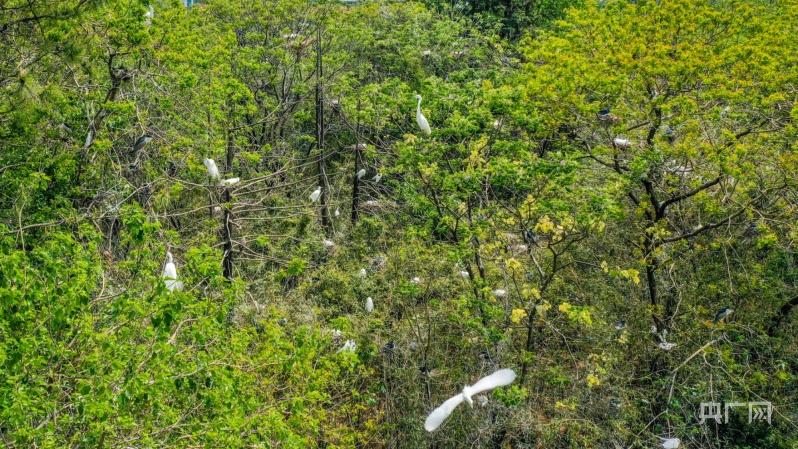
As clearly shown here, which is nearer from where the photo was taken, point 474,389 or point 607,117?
point 474,389

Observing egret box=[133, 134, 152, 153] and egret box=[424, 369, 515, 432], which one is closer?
egret box=[424, 369, 515, 432]

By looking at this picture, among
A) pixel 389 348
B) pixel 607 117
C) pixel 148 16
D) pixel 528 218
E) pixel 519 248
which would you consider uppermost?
pixel 148 16

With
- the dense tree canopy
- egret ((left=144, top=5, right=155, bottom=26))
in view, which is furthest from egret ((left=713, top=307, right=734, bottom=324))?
egret ((left=144, top=5, right=155, bottom=26))

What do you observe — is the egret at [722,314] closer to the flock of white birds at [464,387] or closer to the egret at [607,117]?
the flock of white birds at [464,387]

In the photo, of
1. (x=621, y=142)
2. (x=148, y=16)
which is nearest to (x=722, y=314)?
(x=621, y=142)

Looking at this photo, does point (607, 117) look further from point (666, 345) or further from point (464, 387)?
point (464, 387)

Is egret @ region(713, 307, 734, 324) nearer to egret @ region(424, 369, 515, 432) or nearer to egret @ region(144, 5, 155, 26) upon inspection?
egret @ region(424, 369, 515, 432)

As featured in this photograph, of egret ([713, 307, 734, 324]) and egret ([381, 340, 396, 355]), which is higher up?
egret ([713, 307, 734, 324])

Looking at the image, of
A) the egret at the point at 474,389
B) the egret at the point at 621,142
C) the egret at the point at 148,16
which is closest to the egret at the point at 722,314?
the egret at the point at 621,142
